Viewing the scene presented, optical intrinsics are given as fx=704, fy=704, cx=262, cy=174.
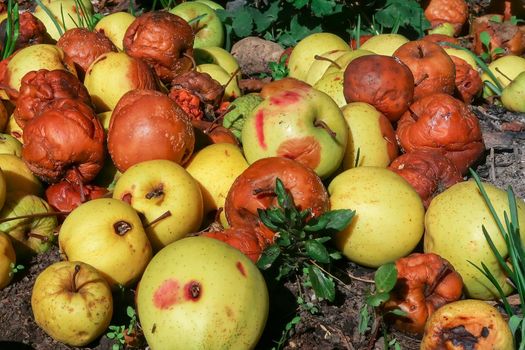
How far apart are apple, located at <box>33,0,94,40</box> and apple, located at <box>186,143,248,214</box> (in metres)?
2.31

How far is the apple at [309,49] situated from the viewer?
5492mm

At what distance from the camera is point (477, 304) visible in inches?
123

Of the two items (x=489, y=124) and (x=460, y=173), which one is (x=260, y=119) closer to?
(x=460, y=173)

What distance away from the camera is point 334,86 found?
4.75 metres

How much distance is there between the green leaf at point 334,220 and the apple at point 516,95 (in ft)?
7.25

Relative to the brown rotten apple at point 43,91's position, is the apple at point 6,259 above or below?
below

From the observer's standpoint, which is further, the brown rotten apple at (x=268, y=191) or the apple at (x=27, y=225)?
the apple at (x=27, y=225)

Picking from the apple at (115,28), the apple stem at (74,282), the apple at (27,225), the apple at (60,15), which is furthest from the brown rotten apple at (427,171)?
the apple at (60,15)

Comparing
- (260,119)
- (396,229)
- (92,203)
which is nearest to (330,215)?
(396,229)

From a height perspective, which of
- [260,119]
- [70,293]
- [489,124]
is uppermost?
[260,119]

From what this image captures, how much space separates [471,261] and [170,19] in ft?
8.69

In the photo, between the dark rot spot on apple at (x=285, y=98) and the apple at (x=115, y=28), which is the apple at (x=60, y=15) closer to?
the apple at (x=115, y=28)

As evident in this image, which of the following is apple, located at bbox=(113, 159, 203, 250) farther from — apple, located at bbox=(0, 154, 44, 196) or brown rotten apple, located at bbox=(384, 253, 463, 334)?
brown rotten apple, located at bbox=(384, 253, 463, 334)

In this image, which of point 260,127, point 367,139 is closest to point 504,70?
point 367,139
